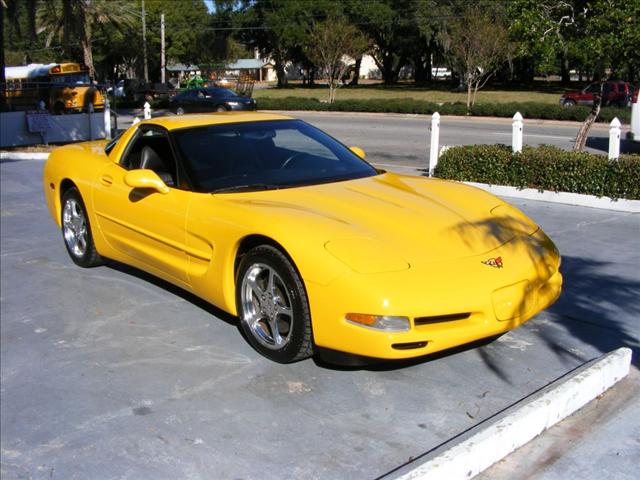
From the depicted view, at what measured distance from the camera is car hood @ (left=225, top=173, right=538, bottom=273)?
3.98m

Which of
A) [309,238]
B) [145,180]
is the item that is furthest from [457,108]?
[309,238]

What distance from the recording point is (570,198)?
950 centimetres

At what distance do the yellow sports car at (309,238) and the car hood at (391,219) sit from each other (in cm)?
1

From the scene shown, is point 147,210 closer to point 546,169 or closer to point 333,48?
point 546,169

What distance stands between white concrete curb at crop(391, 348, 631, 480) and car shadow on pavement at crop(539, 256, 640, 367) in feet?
2.05

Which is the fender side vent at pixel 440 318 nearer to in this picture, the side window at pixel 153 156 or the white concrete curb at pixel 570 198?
the side window at pixel 153 156

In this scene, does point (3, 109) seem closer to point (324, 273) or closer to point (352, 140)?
point (352, 140)

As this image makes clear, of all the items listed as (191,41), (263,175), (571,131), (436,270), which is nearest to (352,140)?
(571,131)

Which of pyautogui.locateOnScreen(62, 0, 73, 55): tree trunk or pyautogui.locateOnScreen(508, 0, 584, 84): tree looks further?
pyautogui.locateOnScreen(62, 0, 73, 55): tree trunk

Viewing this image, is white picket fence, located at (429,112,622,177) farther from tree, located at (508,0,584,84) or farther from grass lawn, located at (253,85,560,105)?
grass lawn, located at (253,85,560,105)

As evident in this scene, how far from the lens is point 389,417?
364cm

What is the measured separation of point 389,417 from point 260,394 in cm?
74

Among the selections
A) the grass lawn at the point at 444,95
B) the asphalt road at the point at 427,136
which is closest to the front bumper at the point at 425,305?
the asphalt road at the point at 427,136

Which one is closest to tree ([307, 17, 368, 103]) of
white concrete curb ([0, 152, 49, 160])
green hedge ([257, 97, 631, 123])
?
green hedge ([257, 97, 631, 123])
